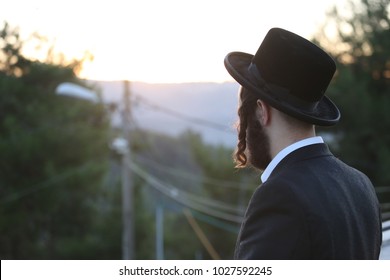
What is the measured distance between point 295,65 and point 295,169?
0.28 m

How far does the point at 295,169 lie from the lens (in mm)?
1476

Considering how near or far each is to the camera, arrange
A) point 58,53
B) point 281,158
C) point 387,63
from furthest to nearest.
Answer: point 387,63 → point 58,53 → point 281,158

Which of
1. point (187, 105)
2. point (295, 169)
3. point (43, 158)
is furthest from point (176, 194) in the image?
point (187, 105)

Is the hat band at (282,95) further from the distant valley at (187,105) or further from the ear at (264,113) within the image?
the distant valley at (187,105)

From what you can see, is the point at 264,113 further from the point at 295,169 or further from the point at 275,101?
the point at 295,169

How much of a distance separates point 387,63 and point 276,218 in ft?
65.3

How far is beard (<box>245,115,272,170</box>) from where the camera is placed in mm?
1544

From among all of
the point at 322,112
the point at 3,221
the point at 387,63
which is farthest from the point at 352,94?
the point at 322,112

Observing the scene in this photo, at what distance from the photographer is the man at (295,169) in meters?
1.39

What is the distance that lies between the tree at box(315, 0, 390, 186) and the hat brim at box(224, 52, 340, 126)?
56.0ft

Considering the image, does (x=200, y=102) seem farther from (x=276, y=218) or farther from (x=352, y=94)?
(x=276, y=218)

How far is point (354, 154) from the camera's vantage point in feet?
63.9

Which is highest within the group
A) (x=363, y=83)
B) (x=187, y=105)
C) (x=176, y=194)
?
(x=363, y=83)

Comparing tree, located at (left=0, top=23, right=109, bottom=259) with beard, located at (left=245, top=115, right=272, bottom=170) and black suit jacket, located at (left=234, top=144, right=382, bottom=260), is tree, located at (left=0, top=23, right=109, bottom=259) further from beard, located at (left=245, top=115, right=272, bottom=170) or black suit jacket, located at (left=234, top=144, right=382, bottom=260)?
A: black suit jacket, located at (left=234, top=144, right=382, bottom=260)
